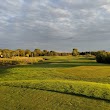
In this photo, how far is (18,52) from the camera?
17125cm

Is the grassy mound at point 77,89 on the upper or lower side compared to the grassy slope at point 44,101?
upper

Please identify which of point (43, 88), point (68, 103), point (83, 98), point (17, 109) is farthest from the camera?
point (43, 88)

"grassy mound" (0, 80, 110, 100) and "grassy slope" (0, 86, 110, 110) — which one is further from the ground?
"grassy mound" (0, 80, 110, 100)

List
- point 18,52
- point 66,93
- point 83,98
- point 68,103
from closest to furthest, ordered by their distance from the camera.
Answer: point 68,103 → point 83,98 → point 66,93 → point 18,52

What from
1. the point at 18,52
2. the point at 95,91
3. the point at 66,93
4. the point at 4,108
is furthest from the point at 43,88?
the point at 18,52

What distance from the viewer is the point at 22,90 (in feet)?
76.7

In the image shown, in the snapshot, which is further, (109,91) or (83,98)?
(109,91)

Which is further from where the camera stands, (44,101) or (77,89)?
(77,89)

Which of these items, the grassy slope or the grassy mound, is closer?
the grassy slope

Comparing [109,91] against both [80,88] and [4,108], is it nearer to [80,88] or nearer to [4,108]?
[80,88]

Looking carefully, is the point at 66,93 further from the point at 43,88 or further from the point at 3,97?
the point at 3,97

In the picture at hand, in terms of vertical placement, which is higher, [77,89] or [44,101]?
[77,89]

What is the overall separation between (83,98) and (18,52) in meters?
153

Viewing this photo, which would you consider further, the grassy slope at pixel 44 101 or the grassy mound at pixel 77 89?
the grassy mound at pixel 77 89
